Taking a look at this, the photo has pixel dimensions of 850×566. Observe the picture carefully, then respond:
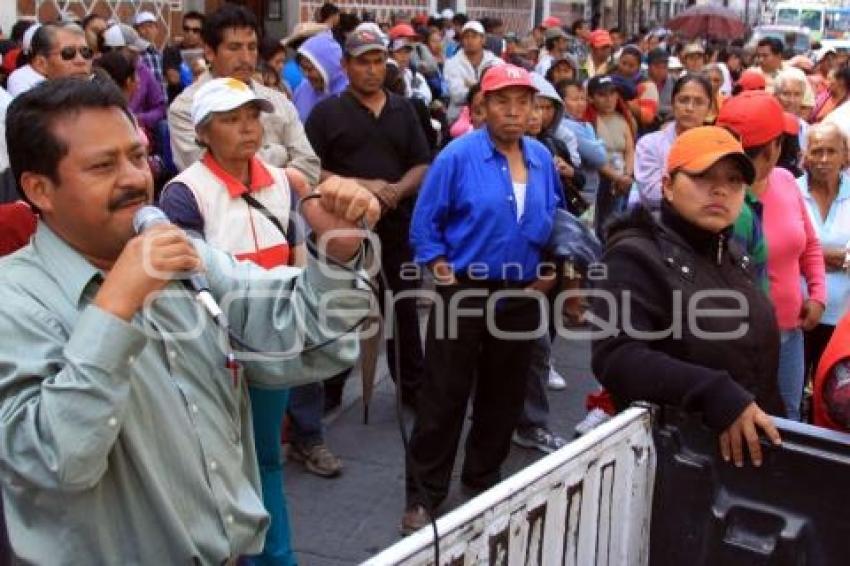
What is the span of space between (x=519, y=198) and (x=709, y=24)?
1873 centimetres

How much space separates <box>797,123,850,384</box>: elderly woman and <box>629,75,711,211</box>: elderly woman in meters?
0.86

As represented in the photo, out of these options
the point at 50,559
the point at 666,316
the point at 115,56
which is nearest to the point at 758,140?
the point at 666,316

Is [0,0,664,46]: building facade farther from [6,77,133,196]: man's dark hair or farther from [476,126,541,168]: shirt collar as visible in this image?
Answer: [6,77,133,196]: man's dark hair

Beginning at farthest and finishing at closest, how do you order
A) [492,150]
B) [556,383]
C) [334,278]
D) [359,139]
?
[556,383], [359,139], [492,150], [334,278]

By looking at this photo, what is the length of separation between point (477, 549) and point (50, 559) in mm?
810

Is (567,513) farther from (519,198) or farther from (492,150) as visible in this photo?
(492,150)

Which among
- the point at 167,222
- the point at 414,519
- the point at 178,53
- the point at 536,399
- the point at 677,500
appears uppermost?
the point at 167,222

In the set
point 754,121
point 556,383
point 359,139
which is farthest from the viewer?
point 556,383

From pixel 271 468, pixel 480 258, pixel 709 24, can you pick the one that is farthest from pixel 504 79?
pixel 709 24

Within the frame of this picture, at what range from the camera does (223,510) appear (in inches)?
79.2

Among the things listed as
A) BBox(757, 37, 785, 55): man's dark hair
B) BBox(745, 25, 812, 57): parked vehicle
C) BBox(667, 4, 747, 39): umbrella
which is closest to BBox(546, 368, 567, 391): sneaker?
BBox(757, 37, 785, 55): man's dark hair

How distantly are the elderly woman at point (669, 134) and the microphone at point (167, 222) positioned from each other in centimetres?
394

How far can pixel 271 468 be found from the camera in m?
3.49

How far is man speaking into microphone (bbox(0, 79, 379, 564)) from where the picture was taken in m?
1.66
